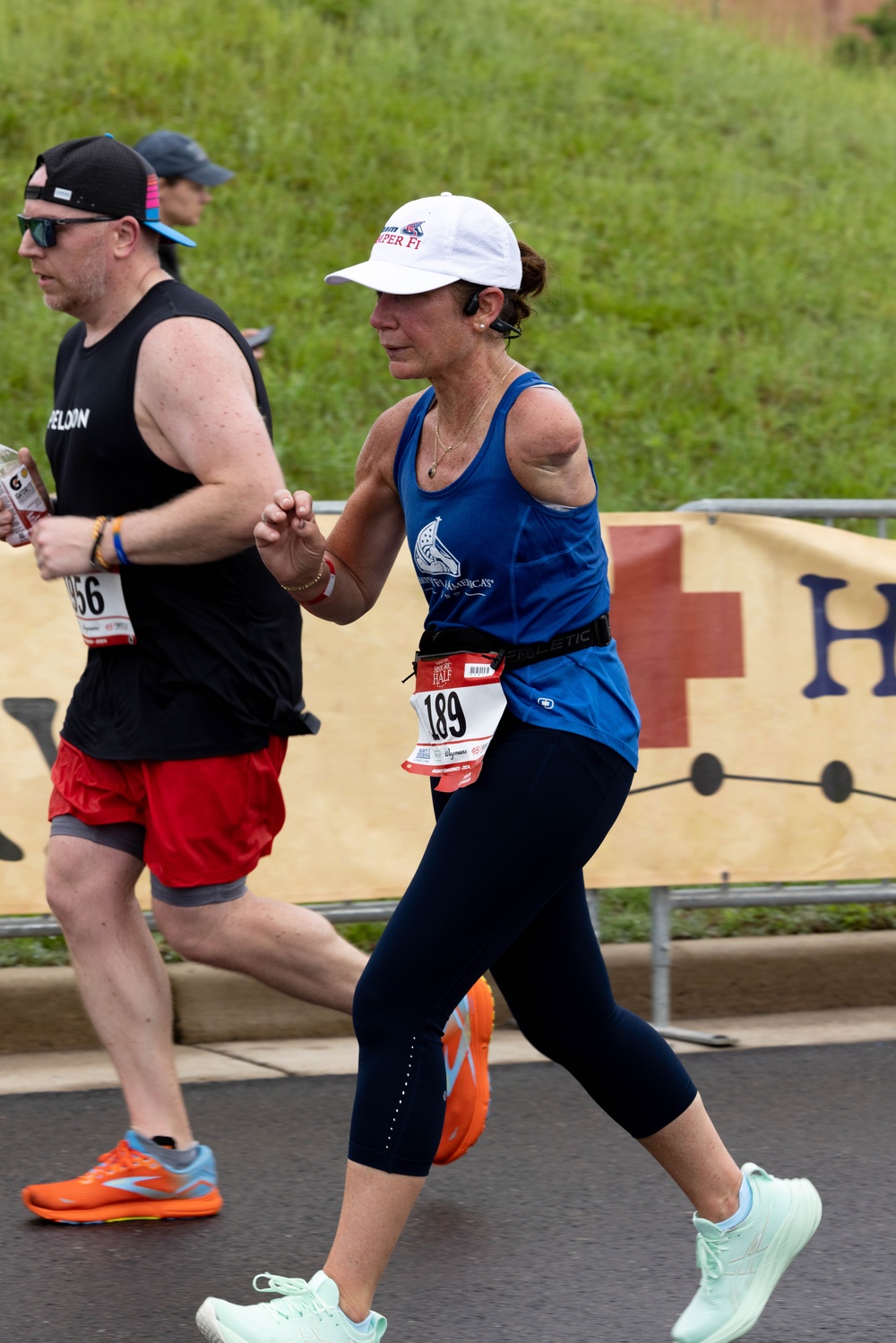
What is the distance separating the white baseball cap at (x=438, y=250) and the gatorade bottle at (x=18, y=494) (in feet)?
3.27

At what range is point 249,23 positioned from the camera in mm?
13602

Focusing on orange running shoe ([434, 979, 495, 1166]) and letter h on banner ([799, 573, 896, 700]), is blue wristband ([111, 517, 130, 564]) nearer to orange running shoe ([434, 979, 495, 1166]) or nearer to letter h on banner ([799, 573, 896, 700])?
orange running shoe ([434, 979, 495, 1166])

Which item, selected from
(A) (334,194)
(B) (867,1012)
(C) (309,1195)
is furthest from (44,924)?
(A) (334,194)

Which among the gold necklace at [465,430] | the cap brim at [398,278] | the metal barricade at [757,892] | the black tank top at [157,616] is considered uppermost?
the cap brim at [398,278]

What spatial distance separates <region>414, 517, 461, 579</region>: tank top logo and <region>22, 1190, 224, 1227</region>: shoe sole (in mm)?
1512

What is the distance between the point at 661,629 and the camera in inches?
193

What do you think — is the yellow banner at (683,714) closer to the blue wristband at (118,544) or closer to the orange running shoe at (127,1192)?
the orange running shoe at (127,1192)

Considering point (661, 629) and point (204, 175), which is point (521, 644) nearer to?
point (661, 629)

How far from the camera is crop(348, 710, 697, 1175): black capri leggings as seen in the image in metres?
2.67

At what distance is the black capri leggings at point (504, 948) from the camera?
8.75ft

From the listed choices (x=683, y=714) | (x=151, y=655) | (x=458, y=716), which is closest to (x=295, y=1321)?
(x=458, y=716)

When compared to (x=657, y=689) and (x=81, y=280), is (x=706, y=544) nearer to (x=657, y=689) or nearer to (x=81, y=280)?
(x=657, y=689)

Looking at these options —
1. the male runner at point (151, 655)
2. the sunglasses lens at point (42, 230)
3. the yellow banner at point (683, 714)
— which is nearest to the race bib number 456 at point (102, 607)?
the male runner at point (151, 655)

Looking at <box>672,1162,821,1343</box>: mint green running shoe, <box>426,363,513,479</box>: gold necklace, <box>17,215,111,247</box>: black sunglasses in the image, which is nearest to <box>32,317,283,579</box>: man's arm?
<box>17,215,111,247</box>: black sunglasses
